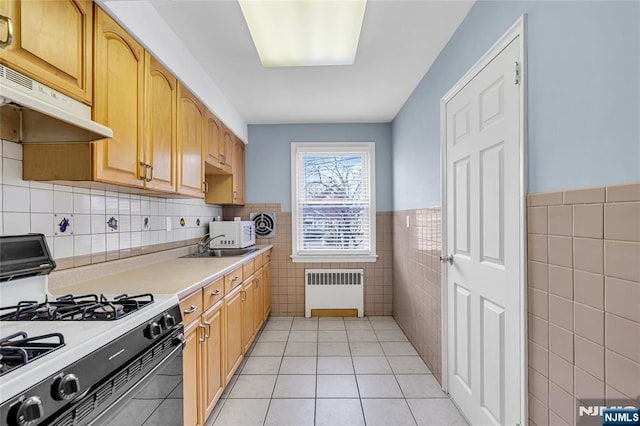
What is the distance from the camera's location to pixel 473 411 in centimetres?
187

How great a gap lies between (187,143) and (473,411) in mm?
2548

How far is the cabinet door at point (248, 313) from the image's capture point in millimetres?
2686

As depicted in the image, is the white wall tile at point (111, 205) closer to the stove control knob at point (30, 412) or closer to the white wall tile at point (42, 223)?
the white wall tile at point (42, 223)

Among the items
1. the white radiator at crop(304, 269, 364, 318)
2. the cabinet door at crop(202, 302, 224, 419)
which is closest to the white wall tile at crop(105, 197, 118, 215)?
the cabinet door at crop(202, 302, 224, 419)

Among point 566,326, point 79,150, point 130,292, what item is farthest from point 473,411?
point 79,150

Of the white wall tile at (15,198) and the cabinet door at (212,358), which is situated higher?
the white wall tile at (15,198)

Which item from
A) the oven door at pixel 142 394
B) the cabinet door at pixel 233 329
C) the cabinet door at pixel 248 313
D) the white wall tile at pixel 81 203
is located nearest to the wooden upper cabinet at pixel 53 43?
the white wall tile at pixel 81 203

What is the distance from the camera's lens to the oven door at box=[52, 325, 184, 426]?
34.7 inches

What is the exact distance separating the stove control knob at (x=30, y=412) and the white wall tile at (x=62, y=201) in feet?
3.75

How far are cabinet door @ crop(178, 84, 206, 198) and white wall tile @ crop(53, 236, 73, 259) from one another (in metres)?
0.72

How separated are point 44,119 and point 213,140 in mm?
1705

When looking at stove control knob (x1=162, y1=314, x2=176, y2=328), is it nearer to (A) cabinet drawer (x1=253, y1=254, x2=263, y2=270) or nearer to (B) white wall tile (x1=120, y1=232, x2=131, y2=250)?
(B) white wall tile (x1=120, y1=232, x2=131, y2=250)

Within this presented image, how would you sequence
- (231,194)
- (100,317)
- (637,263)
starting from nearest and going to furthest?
(637,263)
(100,317)
(231,194)

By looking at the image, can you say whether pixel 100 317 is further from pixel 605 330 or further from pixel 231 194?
pixel 231 194
